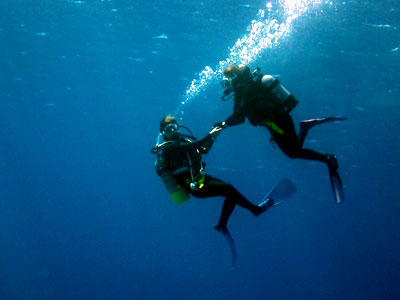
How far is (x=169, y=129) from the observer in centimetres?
667

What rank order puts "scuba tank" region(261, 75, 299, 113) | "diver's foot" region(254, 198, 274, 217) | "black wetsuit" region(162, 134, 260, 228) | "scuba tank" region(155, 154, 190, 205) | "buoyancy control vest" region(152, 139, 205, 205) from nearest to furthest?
"scuba tank" region(261, 75, 299, 113)
"black wetsuit" region(162, 134, 260, 228)
"buoyancy control vest" region(152, 139, 205, 205)
"scuba tank" region(155, 154, 190, 205)
"diver's foot" region(254, 198, 274, 217)

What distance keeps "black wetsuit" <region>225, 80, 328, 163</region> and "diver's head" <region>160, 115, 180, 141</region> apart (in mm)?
1139

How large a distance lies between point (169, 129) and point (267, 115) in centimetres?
202

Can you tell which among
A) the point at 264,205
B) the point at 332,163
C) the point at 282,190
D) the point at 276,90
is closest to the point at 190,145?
the point at 276,90

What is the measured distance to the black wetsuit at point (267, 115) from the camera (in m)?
5.89

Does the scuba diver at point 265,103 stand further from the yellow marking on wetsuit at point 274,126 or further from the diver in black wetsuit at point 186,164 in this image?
the diver in black wetsuit at point 186,164

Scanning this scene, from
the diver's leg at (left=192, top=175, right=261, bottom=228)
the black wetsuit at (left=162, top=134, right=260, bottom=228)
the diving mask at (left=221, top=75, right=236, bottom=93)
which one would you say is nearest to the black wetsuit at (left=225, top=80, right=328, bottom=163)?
the diving mask at (left=221, top=75, right=236, bottom=93)

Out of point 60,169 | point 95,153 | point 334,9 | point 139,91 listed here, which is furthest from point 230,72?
→ point 60,169

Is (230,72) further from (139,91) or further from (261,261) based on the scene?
(261,261)

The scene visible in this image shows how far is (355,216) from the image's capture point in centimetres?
4656

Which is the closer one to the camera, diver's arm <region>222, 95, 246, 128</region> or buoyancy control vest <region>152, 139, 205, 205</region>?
diver's arm <region>222, 95, 246, 128</region>

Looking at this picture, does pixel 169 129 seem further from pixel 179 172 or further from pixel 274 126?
pixel 274 126

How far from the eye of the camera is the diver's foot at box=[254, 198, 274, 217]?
7.04 m

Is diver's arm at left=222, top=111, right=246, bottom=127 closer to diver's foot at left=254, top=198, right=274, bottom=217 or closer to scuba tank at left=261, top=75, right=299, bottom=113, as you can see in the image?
scuba tank at left=261, top=75, right=299, bottom=113
